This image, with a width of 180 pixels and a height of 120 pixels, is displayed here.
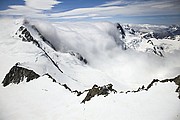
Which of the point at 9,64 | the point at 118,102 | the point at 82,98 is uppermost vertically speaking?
Result: the point at 118,102

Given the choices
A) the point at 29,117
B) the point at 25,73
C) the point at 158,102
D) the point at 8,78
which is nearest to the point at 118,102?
the point at 158,102

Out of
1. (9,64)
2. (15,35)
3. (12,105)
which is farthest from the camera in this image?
(15,35)

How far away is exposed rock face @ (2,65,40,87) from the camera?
42.3 metres

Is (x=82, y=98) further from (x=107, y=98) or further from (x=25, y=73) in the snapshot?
(x=25, y=73)

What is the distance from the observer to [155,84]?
26078mm

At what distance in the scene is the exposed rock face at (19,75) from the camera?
42347mm

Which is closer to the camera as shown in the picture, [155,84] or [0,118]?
[155,84]

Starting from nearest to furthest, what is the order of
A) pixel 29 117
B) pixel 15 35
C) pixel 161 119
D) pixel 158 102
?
pixel 161 119, pixel 158 102, pixel 29 117, pixel 15 35

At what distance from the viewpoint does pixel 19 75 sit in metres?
44.2

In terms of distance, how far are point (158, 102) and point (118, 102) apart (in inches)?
159

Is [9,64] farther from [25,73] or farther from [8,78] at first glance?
[25,73]

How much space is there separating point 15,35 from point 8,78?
6448 cm

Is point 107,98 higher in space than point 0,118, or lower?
higher

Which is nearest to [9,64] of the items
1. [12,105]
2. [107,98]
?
[12,105]
